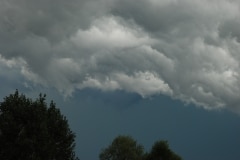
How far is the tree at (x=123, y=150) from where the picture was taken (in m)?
146

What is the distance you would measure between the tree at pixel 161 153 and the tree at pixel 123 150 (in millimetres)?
30449

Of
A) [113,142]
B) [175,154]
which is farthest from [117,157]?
[175,154]

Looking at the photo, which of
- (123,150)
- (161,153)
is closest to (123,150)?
(123,150)

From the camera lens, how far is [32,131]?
251 ft

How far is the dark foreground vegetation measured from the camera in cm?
7494

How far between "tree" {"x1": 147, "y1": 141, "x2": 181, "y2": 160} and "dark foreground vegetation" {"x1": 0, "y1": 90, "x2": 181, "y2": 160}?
2986 centimetres

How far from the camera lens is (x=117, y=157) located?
14788cm

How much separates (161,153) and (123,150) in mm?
33839

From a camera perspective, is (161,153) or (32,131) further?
(161,153)

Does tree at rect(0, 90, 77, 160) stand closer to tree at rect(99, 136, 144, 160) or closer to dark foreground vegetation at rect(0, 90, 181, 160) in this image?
dark foreground vegetation at rect(0, 90, 181, 160)

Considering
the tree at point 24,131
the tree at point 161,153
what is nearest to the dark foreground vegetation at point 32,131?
the tree at point 24,131

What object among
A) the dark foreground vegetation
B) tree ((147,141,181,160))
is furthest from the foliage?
the dark foreground vegetation

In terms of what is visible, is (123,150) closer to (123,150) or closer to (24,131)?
(123,150)

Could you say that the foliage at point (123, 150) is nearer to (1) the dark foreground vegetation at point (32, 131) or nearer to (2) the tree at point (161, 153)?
(2) the tree at point (161, 153)
